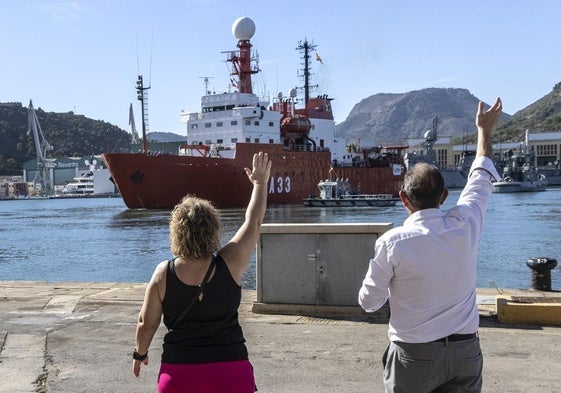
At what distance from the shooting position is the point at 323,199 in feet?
161

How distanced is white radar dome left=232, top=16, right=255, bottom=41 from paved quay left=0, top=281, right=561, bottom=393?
52287mm

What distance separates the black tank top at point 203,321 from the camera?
2557 mm

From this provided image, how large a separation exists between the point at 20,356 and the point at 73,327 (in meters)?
0.94

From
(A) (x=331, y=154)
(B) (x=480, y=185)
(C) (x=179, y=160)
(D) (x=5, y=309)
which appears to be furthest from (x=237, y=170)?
(B) (x=480, y=185)

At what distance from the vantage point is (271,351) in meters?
5.07

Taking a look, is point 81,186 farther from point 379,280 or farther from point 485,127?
point 379,280

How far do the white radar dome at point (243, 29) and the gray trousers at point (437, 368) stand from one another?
185 ft

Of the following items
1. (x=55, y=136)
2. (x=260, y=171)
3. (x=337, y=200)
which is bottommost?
(x=337, y=200)

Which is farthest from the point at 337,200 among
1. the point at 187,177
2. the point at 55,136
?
the point at 55,136

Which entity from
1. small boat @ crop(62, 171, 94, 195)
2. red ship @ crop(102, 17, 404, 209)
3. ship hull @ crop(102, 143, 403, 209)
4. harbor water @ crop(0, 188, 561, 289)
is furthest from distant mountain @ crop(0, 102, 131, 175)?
harbor water @ crop(0, 188, 561, 289)

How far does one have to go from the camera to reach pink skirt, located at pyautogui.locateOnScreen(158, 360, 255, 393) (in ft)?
8.32

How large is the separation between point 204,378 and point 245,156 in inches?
1795

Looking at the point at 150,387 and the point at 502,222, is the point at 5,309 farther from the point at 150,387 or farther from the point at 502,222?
the point at 502,222

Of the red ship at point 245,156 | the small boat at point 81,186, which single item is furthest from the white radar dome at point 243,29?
the small boat at point 81,186
